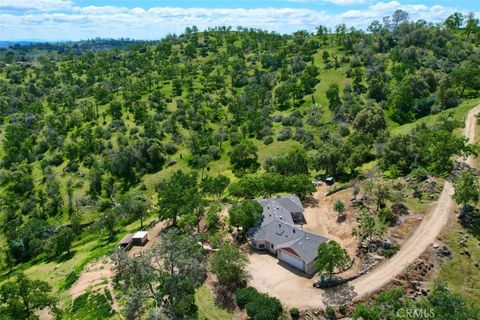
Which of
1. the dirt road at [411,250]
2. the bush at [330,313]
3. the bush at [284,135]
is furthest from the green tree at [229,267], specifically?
the bush at [284,135]

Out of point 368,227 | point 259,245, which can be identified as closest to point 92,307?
point 259,245

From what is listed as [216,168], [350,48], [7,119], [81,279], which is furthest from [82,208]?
[350,48]

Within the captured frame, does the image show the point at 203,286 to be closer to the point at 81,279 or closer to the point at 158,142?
the point at 81,279

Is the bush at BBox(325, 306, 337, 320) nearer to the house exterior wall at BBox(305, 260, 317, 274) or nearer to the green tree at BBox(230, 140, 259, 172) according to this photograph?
the house exterior wall at BBox(305, 260, 317, 274)

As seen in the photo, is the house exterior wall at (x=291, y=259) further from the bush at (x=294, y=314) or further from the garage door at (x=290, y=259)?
the bush at (x=294, y=314)

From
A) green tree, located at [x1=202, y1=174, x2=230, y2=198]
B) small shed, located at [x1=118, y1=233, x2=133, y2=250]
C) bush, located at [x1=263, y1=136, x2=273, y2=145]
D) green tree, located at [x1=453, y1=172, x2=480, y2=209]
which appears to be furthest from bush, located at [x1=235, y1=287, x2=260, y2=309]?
bush, located at [x1=263, y1=136, x2=273, y2=145]

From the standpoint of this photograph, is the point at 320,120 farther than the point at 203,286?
Yes
